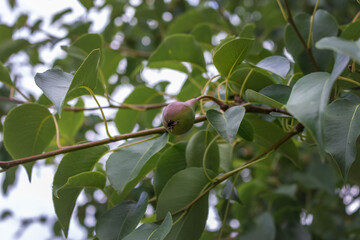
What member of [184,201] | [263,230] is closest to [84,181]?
[184,201]

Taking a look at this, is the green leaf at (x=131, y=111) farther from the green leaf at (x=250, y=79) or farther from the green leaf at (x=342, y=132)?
the green leaf at (x=342, y=132)

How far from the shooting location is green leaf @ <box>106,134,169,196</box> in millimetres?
573

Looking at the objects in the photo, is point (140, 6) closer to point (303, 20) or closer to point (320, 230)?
point (303, 20)

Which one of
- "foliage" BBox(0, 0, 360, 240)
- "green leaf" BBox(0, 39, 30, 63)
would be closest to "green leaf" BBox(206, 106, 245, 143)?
"foliage" BBox(0, 0, 360, 240)

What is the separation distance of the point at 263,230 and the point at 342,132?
528 millimetres

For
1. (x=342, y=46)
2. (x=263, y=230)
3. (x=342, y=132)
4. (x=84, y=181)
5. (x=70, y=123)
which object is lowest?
(x=263, y=230)

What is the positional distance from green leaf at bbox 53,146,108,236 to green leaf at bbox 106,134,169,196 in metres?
0.05

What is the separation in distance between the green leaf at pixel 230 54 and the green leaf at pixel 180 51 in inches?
8.3

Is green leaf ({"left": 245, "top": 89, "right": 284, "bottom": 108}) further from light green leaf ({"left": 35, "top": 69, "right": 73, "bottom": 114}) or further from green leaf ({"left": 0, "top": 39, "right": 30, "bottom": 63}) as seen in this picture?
green leaf ({"left": 0, "top": 39, "right": 30, "bottom": 63})

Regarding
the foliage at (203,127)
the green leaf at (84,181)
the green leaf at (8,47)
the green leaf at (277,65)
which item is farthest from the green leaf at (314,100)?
the green leaf at (8,47)

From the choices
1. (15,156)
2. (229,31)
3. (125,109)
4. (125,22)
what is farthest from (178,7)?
(15,156)

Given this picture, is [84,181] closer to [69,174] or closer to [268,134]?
[69,174]

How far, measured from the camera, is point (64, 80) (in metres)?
0.53

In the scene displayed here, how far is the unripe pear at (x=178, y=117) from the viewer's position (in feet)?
1.71
